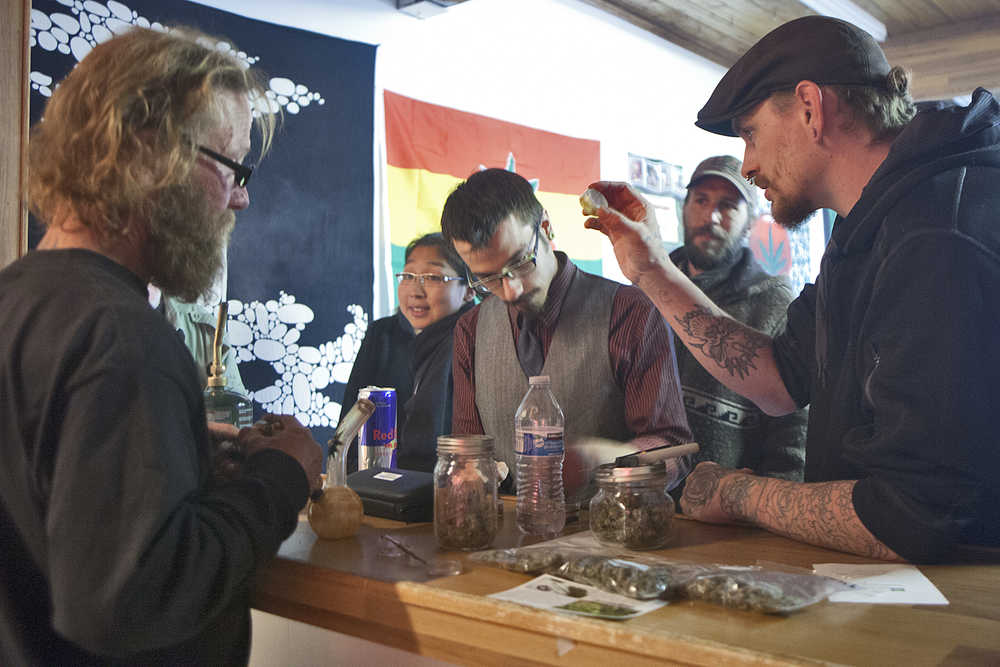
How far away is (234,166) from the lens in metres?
1.24

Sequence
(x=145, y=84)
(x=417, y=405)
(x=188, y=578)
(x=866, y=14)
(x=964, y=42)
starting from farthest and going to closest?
1. (x=866, y=14)
2. (x=964, y=42)
3. (x=417, y=405)
4. (x=145, y=84)
5. (x=188, y=578)

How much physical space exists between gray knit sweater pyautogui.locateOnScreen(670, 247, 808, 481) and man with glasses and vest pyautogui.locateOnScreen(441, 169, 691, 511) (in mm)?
766

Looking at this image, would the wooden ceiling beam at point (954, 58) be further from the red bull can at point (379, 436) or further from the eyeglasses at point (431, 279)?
the red bull can at point (379, 436)

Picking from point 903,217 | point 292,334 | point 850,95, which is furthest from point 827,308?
point 292,334

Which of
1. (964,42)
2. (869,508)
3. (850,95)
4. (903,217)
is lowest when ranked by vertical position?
(869,508)

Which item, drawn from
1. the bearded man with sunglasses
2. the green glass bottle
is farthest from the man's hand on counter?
the green glass bottle

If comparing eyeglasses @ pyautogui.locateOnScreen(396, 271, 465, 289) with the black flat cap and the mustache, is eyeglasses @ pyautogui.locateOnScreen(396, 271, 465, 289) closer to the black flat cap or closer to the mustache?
the mustache

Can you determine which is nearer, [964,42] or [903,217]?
[903,217]

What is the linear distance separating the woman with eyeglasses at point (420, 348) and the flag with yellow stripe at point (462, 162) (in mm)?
823

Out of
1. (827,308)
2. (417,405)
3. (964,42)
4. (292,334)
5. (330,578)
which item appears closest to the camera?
(330,578)

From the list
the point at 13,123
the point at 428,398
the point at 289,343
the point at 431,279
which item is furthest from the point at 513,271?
the point at 289,343

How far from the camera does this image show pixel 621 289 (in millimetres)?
2199

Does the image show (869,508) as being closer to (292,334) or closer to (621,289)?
(621,289)

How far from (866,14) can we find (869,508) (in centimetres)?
457
